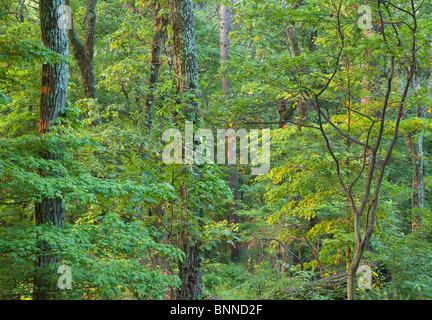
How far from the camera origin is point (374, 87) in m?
5.99

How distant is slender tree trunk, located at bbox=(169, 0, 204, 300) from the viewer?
15.6 ft

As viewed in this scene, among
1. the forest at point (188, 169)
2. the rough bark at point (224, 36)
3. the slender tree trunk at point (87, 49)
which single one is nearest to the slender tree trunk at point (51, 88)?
the forest at point (188, 169)

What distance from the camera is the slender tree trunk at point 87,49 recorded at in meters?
7.79

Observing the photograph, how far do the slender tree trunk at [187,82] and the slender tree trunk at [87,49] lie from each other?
3.63 m

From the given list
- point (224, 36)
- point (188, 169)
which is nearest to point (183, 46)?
point (188, 169)

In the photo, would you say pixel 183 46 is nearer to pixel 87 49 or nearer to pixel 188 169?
pixel 188 169

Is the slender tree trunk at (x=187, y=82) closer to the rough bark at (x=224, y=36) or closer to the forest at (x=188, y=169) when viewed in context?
the forest at (x=188, y=169)

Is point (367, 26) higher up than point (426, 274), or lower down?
higher up

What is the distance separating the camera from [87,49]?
25.9 ft
